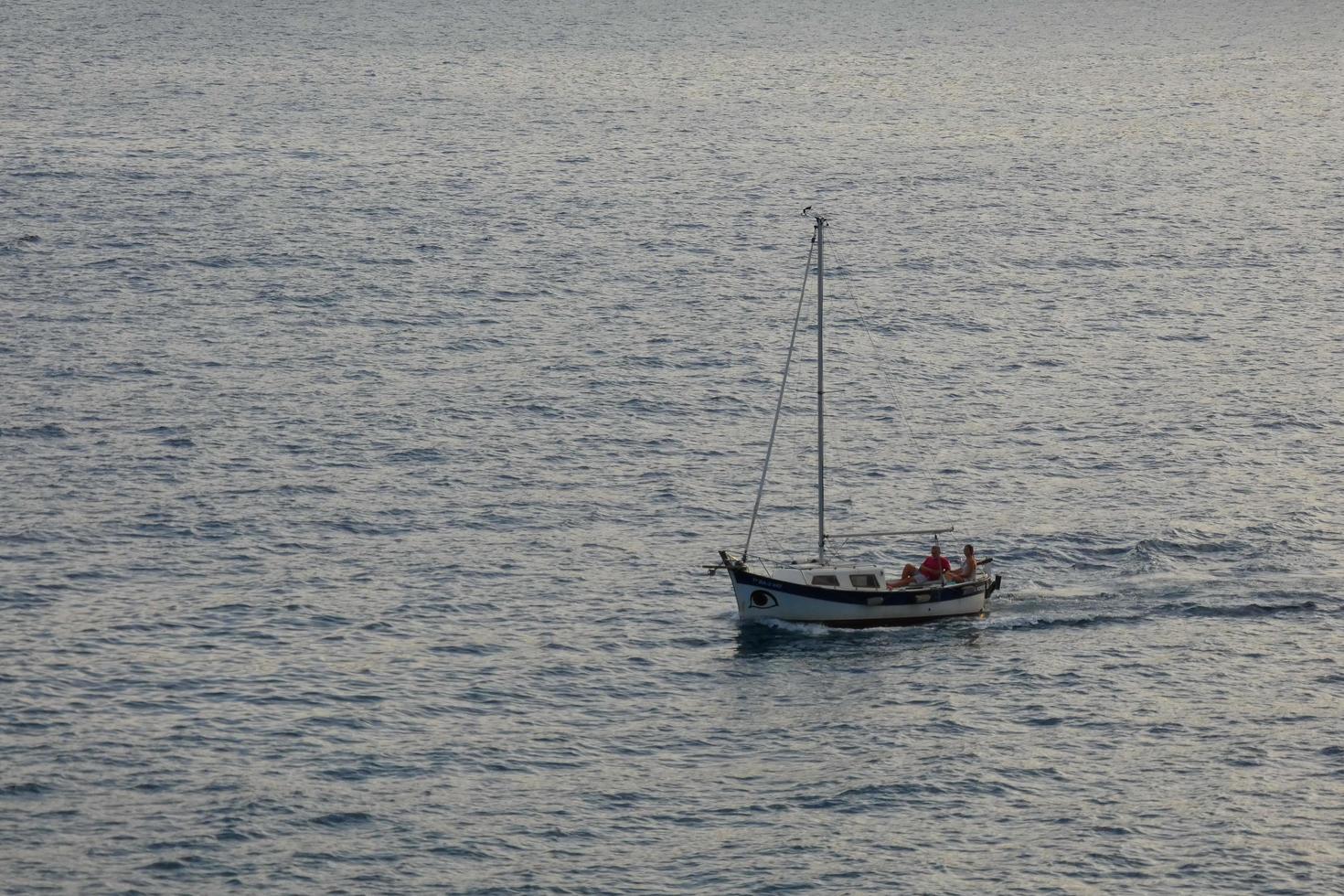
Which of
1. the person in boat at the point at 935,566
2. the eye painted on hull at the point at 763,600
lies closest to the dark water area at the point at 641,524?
the eye painted on hull at the point at 763,600

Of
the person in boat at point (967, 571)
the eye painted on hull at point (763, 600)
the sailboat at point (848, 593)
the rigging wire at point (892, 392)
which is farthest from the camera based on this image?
the rigging wire at point (892, 392)

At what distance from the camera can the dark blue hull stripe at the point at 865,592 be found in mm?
81000

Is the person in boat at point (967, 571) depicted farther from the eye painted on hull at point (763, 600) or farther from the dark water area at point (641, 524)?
the eye painted on hull at point (763, 600)

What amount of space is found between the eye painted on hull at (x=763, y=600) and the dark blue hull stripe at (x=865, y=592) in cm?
31

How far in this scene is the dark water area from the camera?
66.4m

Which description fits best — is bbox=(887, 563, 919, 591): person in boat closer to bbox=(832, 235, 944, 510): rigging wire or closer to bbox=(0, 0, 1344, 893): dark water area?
bbox=(0, 0, 1344, 893): dark water area

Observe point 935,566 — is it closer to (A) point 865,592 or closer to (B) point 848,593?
(A) point 865,592

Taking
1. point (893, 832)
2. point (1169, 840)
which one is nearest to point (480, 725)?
point (893, 832)

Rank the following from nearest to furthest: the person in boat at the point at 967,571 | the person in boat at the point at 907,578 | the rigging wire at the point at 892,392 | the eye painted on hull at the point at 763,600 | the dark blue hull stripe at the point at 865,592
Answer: the dark blue hull stripe at the point at 865,592 < the eye painted on hull at the point at 763,600 < the person in boat at the point at 907,578 < the person in boat at the point at 967,571 < the rigging wire at the point at 892,392

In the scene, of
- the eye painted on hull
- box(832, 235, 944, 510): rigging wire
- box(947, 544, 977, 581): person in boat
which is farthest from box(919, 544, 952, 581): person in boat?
box(832, 235, 944, 510): rigging wire

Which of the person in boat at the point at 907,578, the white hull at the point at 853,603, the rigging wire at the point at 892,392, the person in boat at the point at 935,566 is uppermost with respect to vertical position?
the rigging wire at the point at 892,392

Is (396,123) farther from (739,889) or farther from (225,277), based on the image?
(739,889)

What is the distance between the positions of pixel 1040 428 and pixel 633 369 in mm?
25481

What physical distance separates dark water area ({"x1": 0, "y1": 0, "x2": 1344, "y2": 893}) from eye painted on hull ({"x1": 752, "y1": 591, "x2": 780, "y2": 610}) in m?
1.40
